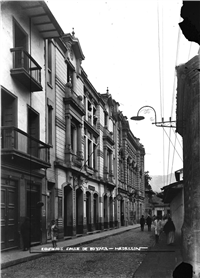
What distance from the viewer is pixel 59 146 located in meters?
12.8

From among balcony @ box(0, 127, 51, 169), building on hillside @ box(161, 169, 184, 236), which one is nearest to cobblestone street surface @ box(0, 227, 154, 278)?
building on hillside @ box(161, 169, 184, 236)

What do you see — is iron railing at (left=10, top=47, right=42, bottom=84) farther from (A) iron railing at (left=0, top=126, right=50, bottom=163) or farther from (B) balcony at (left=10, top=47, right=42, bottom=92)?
(A) iron railing at (left=0, top=126, right=50, bottom=163)

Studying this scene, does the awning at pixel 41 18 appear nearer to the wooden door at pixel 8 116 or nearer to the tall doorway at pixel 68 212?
the wooden door at pixel 8 116

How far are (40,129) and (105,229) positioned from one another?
412 centimetres

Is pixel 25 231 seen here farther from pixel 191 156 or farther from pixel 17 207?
pixel 191 156

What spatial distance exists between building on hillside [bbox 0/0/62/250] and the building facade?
3 cm

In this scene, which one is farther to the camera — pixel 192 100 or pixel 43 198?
pixel 43 198

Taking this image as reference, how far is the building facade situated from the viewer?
11914mm

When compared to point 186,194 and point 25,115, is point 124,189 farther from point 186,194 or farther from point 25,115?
point 186,194

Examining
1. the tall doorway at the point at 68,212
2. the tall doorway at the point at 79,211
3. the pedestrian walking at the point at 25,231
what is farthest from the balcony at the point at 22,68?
the pedestrian walking at the point at 25,231

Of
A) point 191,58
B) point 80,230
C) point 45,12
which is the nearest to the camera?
point 191,58

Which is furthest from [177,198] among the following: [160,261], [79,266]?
[79,266]

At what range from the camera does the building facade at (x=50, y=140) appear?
11.9 metres

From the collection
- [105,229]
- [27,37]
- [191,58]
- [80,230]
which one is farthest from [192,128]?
[27,37]
